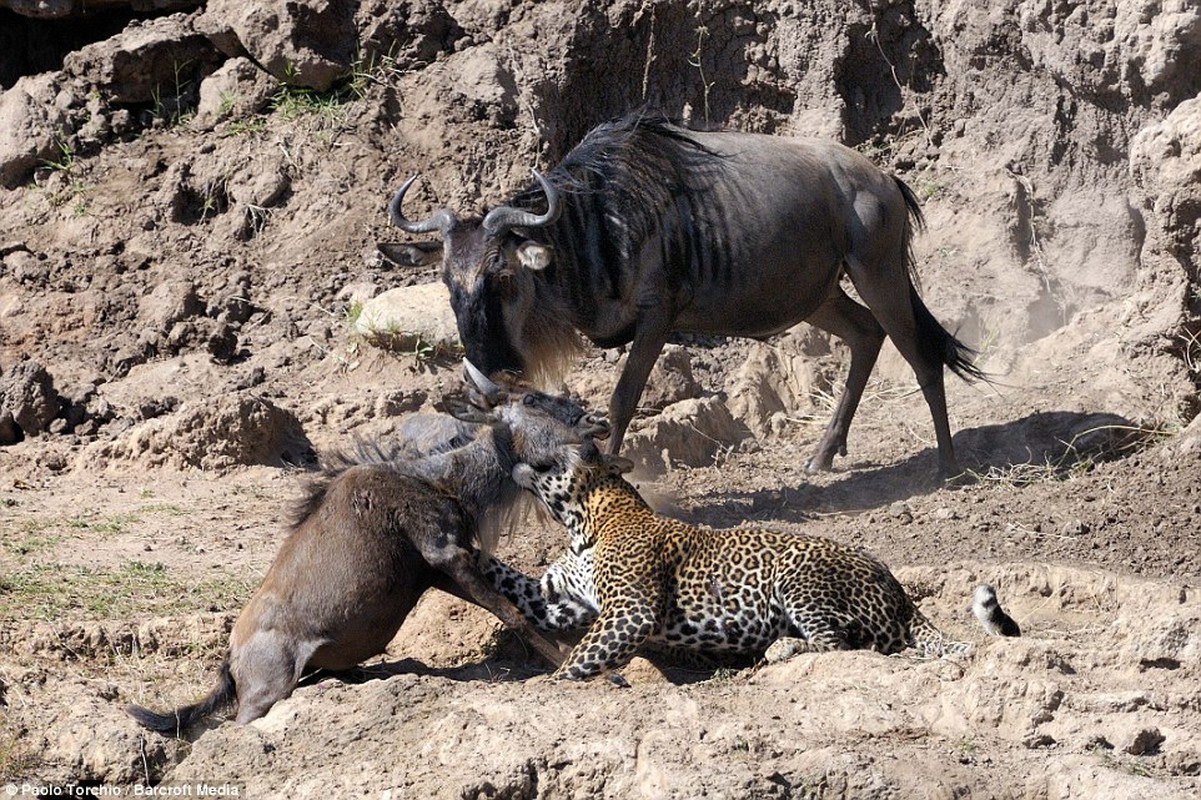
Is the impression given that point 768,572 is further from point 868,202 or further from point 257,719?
point 868,202

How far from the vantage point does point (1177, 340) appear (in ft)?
29.2

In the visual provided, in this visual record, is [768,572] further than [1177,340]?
No

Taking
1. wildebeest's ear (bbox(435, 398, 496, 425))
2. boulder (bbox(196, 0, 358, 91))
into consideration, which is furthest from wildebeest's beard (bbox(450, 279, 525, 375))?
boulder (bbox(196, 0, 358, 91))

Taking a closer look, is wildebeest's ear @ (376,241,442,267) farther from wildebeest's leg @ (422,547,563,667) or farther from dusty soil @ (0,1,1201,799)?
wildebeest's leg @ (422,547,563,667)

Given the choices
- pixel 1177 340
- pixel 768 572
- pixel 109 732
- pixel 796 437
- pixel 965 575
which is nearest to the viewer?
pixel 109 732

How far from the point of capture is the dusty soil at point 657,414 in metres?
5.40

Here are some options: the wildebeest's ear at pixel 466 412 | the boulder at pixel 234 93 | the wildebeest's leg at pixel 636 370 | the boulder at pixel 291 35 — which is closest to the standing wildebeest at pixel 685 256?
the wildebeest's leg at pixel 636 370

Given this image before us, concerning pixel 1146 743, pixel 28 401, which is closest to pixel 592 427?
pixel 1146 743

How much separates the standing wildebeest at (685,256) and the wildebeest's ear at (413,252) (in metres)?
0.01

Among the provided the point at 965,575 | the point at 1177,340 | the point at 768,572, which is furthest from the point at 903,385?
the point at 768,572

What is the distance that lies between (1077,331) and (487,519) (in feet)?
17.3

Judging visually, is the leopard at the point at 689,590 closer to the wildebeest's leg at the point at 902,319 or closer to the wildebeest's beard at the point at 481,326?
the wildebeest's beard at the point at 481,326

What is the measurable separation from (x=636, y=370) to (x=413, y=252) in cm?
149

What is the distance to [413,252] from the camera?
31.8 ft
